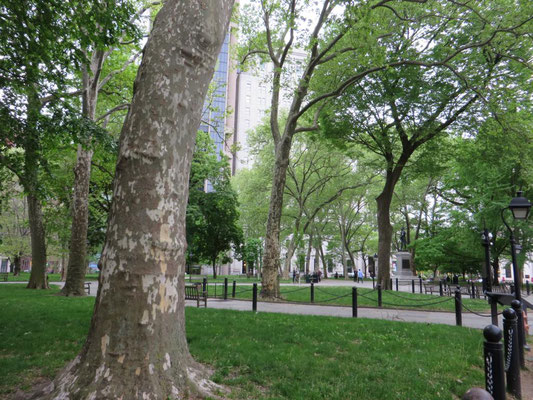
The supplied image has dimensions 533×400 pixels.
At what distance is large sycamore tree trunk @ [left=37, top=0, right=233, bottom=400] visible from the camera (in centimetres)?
323

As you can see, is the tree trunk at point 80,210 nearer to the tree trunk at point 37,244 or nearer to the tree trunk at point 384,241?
the tree trunk at point 37,244

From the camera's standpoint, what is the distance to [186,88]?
3846 mm

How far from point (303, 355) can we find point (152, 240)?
3.29 meters

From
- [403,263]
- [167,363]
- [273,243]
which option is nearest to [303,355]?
[167,363]

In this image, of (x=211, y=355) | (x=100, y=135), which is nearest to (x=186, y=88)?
(x=211, y=355)

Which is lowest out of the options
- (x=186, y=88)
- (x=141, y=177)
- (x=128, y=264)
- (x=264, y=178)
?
(x=128, y=264)

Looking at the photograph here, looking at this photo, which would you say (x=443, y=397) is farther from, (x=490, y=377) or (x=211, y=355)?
(x=211, y=355)

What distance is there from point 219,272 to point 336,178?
43345 millimetres

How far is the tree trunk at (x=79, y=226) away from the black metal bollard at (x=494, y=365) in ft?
48.3

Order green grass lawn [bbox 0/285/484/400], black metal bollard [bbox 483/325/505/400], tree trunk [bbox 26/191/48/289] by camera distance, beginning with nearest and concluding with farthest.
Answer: black metal bollard [bbox 483/325/505/400], green grass lawn [bbox 0/285/484/400], tree trunk [bbox 26/191/48/289]

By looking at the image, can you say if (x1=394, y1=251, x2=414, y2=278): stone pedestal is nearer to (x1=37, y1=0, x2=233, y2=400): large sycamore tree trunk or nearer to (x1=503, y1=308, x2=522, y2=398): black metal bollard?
(x1=503, y1=308, x2=522, y2=398): black metal bollard

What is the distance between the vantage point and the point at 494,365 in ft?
10.5

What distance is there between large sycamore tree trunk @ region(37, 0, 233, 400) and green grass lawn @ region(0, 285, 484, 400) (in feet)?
3.44

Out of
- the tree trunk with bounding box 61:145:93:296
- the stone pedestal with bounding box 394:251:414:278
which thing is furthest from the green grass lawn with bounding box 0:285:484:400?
the stone pedestal with bounding box 394:251:414:278
